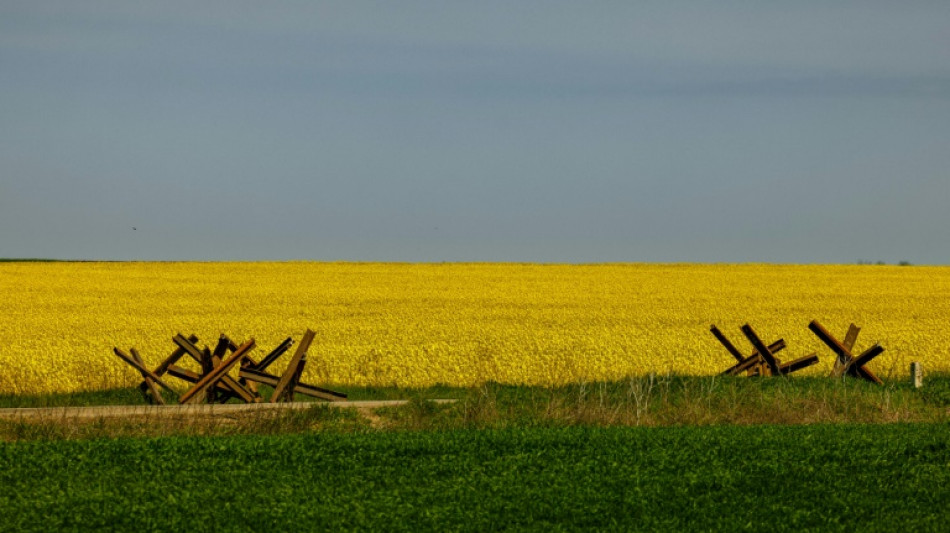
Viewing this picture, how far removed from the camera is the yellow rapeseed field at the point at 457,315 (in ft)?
82.5

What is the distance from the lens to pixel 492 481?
1109cm

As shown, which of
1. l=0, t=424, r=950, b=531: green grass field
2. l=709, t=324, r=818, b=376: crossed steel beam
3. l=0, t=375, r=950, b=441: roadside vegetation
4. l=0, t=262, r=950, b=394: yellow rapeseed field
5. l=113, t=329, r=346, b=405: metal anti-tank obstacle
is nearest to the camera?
l=0, t=424, r=950, b=531: green grass field

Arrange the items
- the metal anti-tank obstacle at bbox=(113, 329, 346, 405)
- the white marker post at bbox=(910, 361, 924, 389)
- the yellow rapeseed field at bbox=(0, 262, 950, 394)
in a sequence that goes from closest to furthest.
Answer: the metal anti-tank obstacle at bbox=(113, 329, 346, 405), the white marker post at bbox=(910, 361, 924, 389), the yellow rapeseed field at bbox=(0, 262, 950, 394)

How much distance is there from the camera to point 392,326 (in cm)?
3434

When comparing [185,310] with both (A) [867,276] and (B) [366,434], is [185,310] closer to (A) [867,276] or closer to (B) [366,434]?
(B) [366,434]

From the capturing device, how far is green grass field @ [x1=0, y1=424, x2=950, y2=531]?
9.78 metres

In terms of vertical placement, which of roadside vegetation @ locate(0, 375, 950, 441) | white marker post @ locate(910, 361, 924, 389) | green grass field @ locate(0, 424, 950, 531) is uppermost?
white marker post @ locate(910, 361, 924, 389)

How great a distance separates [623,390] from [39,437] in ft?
29.1

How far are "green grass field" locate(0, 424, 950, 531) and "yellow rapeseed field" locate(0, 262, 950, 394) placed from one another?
9.52 meters

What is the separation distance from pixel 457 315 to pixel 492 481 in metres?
28.7

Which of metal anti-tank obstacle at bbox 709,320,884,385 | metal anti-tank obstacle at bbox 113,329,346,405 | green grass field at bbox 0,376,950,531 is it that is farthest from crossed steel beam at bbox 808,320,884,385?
metal anti-tank obstacle at bbox 113,329,346,405

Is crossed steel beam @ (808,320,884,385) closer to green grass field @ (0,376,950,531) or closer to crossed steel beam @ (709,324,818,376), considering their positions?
crossed steel beam @ (709,324,818,376)

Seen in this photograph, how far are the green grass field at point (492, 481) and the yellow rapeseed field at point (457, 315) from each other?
31.2 ft

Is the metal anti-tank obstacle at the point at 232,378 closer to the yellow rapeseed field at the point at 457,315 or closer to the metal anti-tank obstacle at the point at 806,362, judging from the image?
the yellow rapeseed field at the point at 457,315
